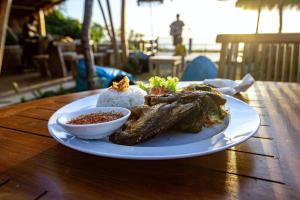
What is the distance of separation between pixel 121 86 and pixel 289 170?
663 mm

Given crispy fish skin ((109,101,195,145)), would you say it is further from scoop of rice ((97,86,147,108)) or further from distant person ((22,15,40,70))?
distant person ((22,15,40,70))

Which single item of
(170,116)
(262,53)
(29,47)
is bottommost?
(170,116)

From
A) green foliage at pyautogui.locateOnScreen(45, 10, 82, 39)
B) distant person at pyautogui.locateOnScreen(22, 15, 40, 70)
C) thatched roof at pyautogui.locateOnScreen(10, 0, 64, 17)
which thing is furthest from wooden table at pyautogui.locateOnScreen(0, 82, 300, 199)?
green foliage at pyautogui.locateOnScreen(45, 10, 82, 39)

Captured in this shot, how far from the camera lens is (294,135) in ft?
2.44

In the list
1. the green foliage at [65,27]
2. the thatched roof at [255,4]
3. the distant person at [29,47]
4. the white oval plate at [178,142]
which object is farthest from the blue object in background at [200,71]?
the green foliage at [65,27]

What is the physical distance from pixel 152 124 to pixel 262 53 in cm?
178

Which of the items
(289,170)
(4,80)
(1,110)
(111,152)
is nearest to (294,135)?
(289,170)

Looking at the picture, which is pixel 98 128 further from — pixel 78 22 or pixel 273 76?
pixel 78 22

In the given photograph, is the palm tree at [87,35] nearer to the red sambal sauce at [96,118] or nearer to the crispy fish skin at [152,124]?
the red sambal sauce at [96,118]

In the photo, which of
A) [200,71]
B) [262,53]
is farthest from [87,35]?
[262,53]

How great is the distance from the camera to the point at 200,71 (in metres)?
2.75

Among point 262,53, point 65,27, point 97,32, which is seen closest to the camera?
point 262,53

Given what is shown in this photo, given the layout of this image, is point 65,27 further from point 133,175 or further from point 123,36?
point 133,175

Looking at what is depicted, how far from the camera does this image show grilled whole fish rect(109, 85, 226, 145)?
59cm
